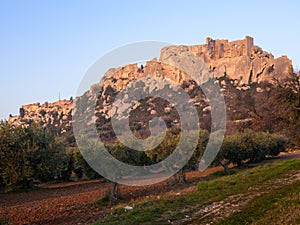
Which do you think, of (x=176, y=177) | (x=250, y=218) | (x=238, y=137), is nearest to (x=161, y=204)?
(x=250, y=218)

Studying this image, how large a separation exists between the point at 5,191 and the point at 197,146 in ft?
49.3

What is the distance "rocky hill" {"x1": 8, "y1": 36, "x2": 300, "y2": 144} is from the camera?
2580 centimetres

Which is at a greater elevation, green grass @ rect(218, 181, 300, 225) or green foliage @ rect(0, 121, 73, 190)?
green foliage @ rect(0, 121, 73, 190)

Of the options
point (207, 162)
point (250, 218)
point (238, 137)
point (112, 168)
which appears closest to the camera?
point (250, 218)

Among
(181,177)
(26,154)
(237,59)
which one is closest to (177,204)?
(181,177)

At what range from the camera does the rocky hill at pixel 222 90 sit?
84.6 ft

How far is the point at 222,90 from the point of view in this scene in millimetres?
101125

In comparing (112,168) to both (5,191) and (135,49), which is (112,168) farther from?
(5,191)

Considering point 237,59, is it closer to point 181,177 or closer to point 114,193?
point 181,177

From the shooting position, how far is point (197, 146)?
2714 cm

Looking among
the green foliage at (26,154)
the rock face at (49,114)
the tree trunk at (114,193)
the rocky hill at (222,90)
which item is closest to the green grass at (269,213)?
the tree trunk at (114,193)

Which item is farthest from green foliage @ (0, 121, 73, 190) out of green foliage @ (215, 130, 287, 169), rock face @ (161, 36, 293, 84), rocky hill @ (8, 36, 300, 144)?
rock face @ (161, 36, 293, 84)

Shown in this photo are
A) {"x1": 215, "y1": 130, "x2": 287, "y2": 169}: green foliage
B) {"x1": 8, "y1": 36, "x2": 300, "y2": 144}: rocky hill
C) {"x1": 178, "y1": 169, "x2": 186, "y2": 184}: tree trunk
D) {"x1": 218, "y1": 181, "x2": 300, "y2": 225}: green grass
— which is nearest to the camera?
{"x1": 218, "y1": 181, "x2": 300, "y2": 225}: green grass

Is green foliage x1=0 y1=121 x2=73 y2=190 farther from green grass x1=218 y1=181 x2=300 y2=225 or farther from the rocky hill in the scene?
green grass x1=218 y1=181 x2=300 y2=225
